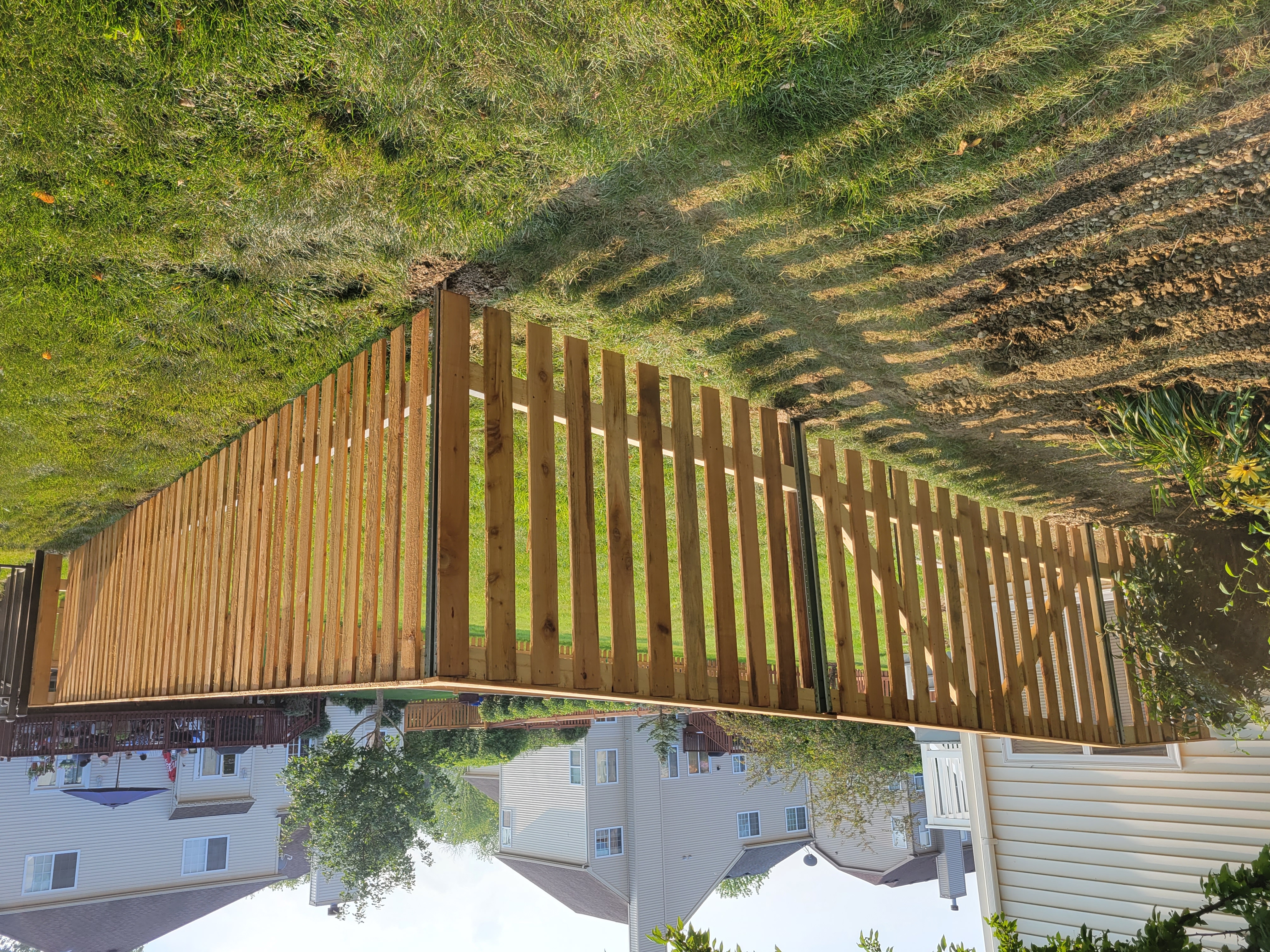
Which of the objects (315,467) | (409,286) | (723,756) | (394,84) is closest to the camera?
(394,84)

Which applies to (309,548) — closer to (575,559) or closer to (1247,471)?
(575,559)

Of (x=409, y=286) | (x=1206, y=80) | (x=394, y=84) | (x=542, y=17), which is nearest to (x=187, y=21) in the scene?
(x=394, y=84)

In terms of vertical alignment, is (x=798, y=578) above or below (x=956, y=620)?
above

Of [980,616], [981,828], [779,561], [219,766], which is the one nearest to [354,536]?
[779,561]

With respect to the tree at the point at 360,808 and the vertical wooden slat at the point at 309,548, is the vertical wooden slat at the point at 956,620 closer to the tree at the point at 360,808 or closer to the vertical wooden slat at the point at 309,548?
the vertical wooden slat at the point at 309,548

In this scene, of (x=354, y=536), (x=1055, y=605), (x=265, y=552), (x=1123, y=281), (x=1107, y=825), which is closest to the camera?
(x=1123, y=281)

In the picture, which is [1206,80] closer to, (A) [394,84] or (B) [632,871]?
(A) [394,84]
